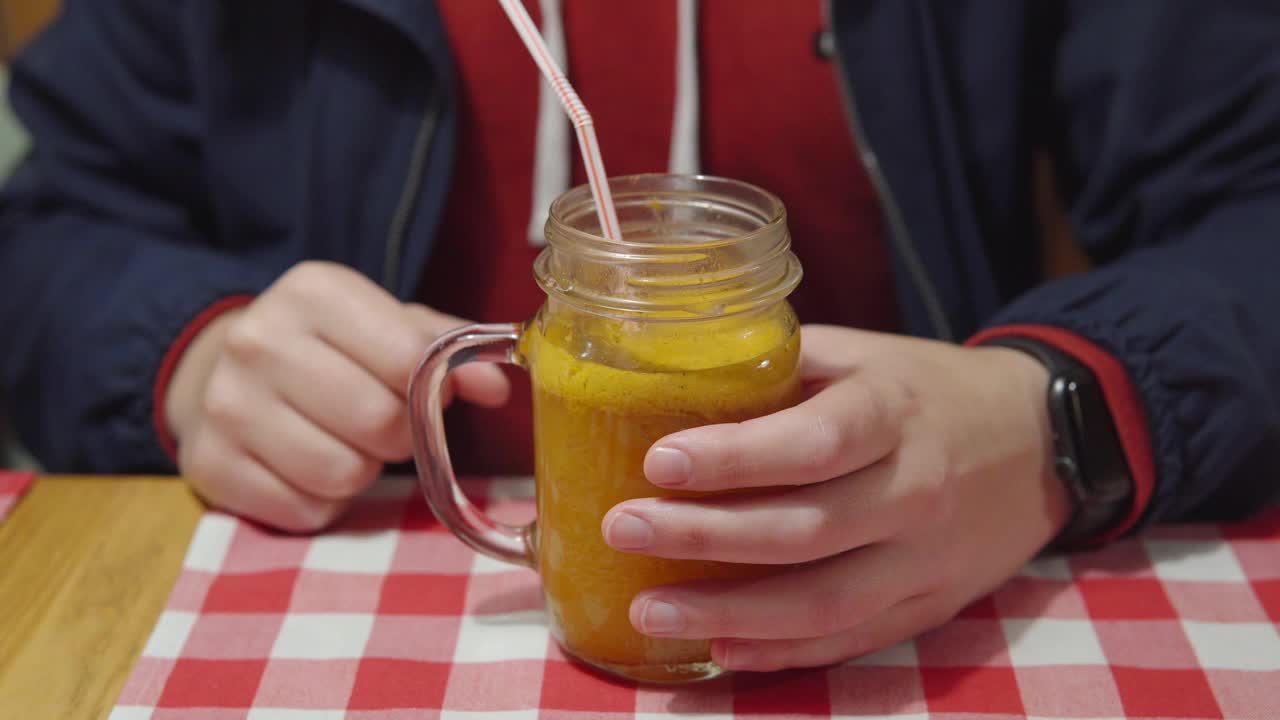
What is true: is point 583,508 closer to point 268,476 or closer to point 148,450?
point 268,476

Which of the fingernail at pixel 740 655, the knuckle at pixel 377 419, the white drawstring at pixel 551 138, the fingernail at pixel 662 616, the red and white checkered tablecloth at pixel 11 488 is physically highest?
the white drawstring at pixel 551 138

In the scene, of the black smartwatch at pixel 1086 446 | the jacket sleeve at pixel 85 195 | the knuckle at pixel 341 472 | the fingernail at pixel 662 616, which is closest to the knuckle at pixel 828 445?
the fingernail at pixel 662 616

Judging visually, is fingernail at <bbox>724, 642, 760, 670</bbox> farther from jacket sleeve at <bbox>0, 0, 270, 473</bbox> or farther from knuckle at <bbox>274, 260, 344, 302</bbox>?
jacket sleeve at <bbox>0, 0, 270, 473</bbox>

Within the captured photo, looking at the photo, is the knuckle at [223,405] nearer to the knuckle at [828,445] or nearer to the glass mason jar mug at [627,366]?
the glass mason jar mug at [627,366]

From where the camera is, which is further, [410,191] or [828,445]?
[410,191]

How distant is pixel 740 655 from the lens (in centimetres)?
60

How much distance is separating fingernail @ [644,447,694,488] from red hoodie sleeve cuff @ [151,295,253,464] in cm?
48

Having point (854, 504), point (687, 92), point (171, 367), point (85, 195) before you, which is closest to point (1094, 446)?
point (854, 504)

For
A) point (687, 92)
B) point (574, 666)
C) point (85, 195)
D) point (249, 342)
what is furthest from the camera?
point (85, 195)

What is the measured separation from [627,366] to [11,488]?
0.52 meters

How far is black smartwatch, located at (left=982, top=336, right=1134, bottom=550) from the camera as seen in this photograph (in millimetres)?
701

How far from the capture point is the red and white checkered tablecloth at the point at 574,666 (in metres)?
0.61

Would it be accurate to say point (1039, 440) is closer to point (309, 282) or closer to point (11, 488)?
point (309, 282)

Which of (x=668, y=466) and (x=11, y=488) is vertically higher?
(x=668, y=466)
